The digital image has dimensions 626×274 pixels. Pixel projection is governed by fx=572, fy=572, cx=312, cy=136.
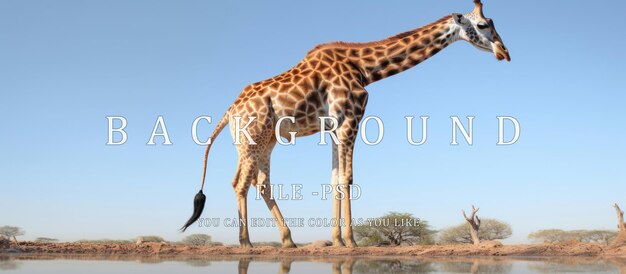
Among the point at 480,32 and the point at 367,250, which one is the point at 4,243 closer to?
the point at 367,250

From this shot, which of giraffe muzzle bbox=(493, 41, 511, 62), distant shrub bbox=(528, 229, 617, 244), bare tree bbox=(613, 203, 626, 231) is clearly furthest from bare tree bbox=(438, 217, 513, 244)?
giraffe muzzle bbox=(493, 41, 511, 62)

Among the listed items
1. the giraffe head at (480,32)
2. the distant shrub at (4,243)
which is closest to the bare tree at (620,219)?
the giraffe head at (480,32)

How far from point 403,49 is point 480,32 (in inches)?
57.8

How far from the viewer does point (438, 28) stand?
1063cm

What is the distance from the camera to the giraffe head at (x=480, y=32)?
34.5 ft

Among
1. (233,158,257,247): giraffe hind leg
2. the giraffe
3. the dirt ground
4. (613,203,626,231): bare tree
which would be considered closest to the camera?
the dirt ground

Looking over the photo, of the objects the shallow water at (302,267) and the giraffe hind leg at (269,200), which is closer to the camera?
the shallow water at (302,267)

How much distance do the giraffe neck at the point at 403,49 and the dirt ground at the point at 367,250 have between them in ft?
10.3

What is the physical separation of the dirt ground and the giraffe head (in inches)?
141

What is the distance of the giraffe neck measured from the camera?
33.4 ft

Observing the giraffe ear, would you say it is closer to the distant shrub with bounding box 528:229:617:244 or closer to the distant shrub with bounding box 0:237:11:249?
the distant shrub with bounding box 0:237:11:249

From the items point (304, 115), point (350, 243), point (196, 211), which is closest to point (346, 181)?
point (350, 243)

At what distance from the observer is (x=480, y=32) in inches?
414

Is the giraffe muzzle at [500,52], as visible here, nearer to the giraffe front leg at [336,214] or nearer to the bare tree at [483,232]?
the giraffe front leg at [336,214]
